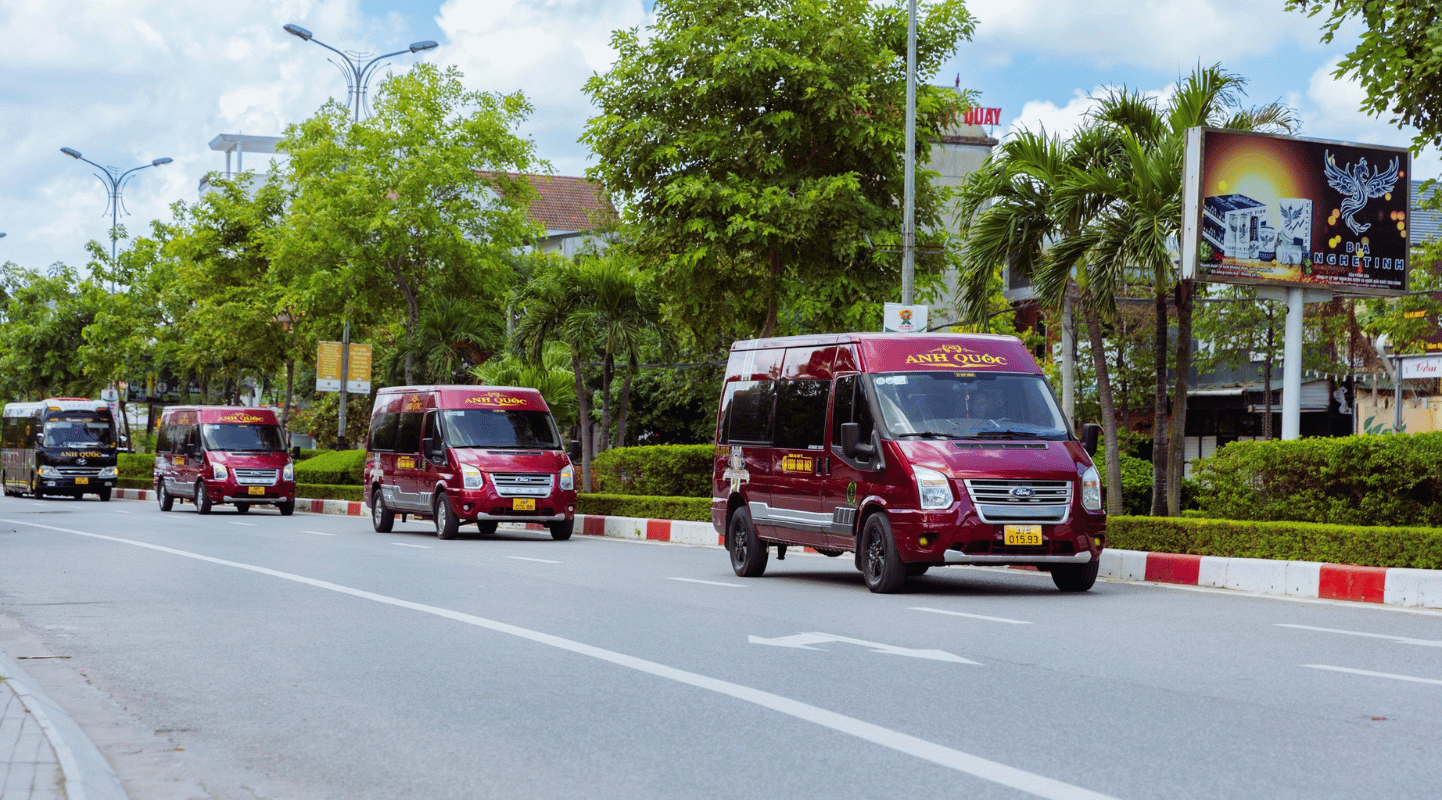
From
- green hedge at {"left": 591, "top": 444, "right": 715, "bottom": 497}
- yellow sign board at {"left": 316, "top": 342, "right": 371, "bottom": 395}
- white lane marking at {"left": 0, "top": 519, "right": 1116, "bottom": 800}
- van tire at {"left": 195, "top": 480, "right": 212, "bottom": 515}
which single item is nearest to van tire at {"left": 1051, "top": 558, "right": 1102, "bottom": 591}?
white lane marking at {"left": 0, "top": 519, "right": 1116, "bottom": 800}

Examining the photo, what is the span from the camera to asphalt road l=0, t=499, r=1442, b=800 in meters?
6.25

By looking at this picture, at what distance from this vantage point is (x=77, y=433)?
45.2 meters

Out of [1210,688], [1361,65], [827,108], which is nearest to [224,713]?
[1210,688]

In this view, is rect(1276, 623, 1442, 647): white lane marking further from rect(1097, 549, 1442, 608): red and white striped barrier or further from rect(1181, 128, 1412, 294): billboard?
rect(1181, 128, 1412, 294): billboard

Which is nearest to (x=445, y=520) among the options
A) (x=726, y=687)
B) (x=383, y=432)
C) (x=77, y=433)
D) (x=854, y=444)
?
(x=383, y=432)

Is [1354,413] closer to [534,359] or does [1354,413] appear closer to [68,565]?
[534,359]

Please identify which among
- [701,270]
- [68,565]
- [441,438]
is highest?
[701,270]

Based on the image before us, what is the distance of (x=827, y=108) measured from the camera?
25.1 metres

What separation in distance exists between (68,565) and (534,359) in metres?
13.6

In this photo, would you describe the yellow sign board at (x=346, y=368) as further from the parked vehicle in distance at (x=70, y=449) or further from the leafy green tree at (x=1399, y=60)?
the leafy green tree at (x=1399, y=60)

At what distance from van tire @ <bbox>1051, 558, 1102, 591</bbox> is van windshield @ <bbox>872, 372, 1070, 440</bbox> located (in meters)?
1.17

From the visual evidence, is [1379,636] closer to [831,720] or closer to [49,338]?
[831,720]

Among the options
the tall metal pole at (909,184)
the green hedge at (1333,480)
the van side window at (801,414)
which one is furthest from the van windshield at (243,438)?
the green hedge at (1333,480)

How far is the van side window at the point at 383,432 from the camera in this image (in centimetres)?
2698
